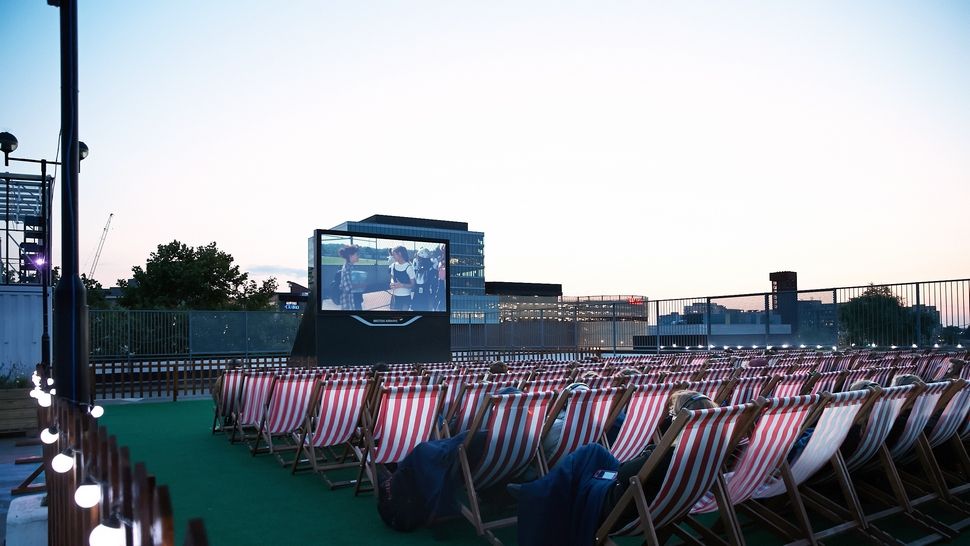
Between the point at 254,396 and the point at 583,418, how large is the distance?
14.3 feet

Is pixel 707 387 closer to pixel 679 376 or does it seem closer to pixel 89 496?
pixel 679 376

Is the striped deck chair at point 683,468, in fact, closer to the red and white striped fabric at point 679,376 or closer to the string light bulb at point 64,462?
the string light bulb at point 64,462

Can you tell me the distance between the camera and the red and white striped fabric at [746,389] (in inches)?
192

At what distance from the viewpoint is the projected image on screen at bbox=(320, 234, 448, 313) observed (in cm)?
1428

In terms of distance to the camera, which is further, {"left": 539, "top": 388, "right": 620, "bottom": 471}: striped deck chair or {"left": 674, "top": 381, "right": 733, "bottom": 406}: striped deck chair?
{"left": 674, "top": 381, "right": 733, "bottom": 406}: striped deck chair

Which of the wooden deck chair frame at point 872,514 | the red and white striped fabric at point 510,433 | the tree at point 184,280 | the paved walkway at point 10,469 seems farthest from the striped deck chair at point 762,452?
the tree at point 184,280

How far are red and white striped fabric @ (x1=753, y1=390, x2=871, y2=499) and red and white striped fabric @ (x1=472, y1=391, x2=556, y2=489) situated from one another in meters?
1.25

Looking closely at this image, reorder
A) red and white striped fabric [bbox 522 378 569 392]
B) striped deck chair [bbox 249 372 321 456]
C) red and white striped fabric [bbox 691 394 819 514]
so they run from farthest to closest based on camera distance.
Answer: striped deck chair [bbox 249 372 321 456]
red and white striped fabric [bbox 522 378 569 392]
red and white striped fabric [bbox 691 394 819 514]

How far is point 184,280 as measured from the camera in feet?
136

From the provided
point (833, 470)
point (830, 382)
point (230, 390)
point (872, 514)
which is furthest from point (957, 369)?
point (230, 390)

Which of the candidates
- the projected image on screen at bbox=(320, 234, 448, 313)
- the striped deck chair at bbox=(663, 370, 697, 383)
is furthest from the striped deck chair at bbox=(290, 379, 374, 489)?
the projected image on screen at bbox=(320, 234, 448, 313)

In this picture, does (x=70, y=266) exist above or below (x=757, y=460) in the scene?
above

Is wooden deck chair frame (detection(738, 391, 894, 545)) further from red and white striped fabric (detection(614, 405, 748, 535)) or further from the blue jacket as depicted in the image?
the blue jacket

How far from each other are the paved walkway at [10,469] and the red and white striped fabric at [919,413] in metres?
5.55
